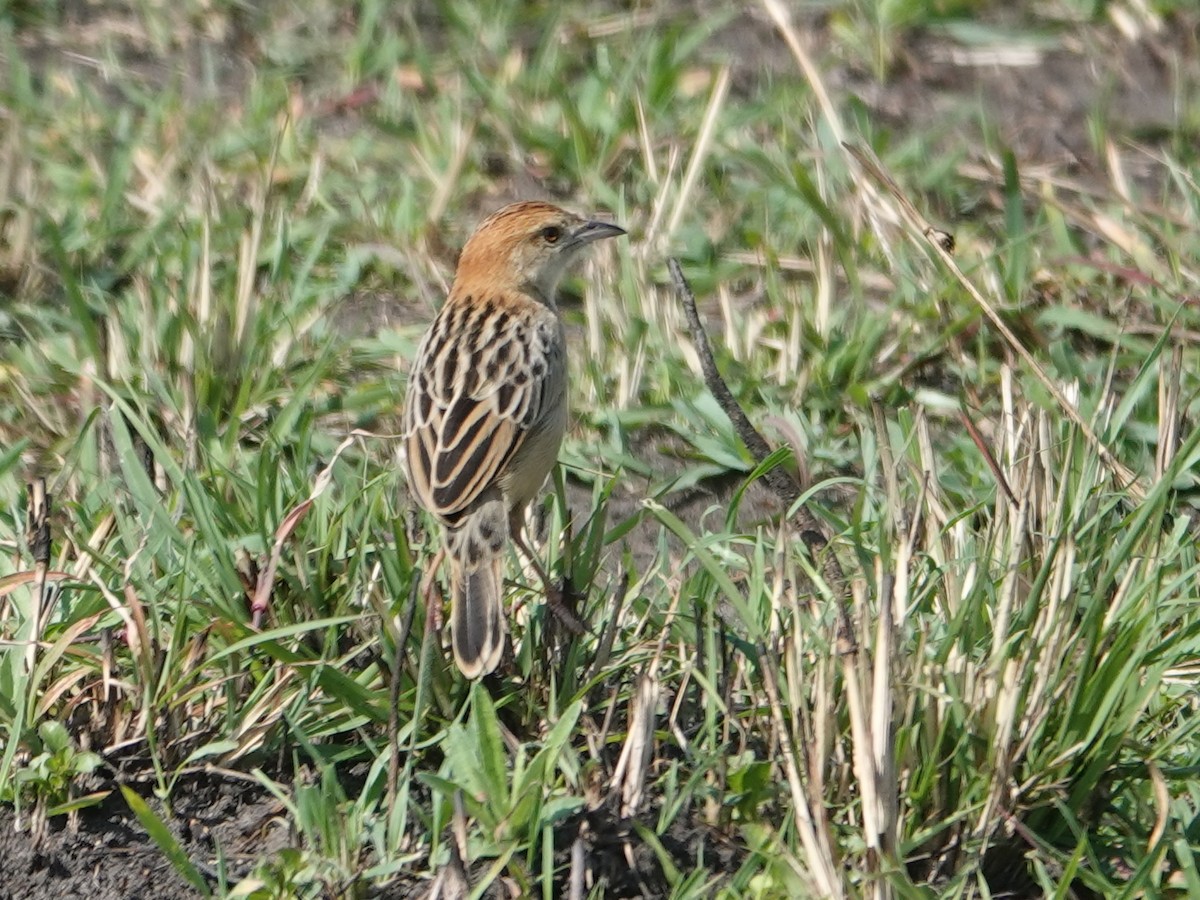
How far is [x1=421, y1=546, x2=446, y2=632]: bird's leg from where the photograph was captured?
170 inches

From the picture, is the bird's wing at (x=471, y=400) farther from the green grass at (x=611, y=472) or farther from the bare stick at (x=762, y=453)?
the bare stick at (x=762, y=453)

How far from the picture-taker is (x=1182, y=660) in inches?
186

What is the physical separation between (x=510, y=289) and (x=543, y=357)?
0.63 meters

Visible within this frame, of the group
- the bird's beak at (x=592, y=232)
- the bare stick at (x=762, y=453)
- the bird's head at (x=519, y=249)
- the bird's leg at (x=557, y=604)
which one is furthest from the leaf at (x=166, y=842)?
the bird's beak at (x=592, y=232)

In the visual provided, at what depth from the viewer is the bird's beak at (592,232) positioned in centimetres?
626

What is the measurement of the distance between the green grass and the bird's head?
514 millimetres

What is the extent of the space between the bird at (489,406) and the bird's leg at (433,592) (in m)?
0.02

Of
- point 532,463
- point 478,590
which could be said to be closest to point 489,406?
point 532,463

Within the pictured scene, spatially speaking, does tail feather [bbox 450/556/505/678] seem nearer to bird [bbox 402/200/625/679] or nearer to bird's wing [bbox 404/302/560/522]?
bird [bbox 402/200/625/679]

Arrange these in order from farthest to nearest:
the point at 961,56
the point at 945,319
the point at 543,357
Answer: the point at 961,56 < the point at 945,319 < the point at 543,357

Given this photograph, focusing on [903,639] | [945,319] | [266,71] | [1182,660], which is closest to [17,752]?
[903,639]

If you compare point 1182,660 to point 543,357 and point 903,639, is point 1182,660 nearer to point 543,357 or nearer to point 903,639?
point 903,639

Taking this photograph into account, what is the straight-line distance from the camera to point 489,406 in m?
5.11

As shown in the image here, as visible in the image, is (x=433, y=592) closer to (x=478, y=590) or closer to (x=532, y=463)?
(x=478, y=590)
